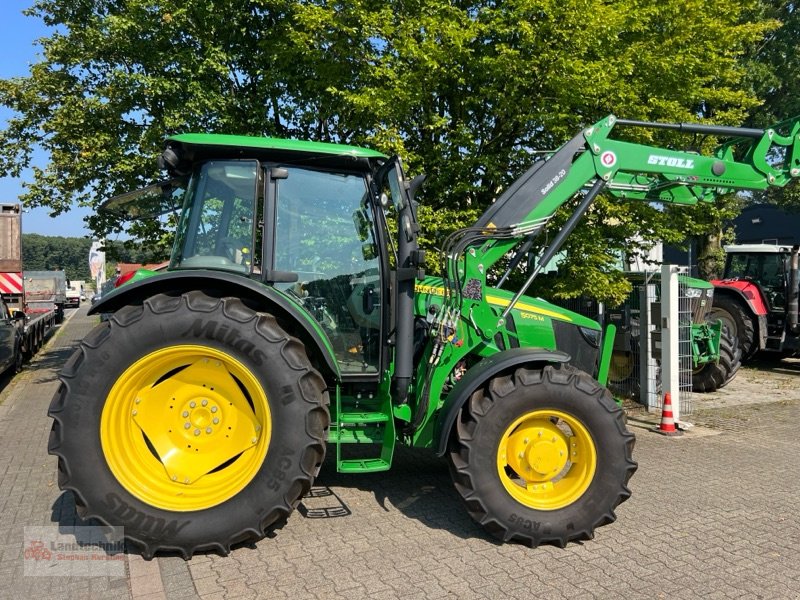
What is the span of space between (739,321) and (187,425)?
33.4 ft

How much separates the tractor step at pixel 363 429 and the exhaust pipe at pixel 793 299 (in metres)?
9.75

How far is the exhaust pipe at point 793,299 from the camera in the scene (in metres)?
10.6

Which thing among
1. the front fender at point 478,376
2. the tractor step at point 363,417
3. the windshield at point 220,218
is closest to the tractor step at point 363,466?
the tractor step at point 363,417

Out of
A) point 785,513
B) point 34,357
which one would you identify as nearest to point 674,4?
point 785,513

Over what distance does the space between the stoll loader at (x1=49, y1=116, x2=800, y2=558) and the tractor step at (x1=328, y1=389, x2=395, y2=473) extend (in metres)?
0.02

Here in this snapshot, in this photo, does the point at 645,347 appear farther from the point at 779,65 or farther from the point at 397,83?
the point at 779,65

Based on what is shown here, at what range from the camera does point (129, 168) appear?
26.5ft

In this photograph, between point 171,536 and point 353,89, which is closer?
point 171,536

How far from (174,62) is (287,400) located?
271 inches

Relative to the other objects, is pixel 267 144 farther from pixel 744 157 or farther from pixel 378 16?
pixel 378 16

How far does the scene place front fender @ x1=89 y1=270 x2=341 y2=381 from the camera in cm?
357

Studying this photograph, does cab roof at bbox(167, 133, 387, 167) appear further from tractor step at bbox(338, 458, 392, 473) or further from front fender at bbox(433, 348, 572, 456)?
tractor step at bbox(338, 458, 392, 473)

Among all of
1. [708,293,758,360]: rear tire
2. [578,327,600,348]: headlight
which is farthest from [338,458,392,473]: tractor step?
[708,293,758,360]: rear tire

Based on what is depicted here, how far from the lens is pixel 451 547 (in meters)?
3.69
